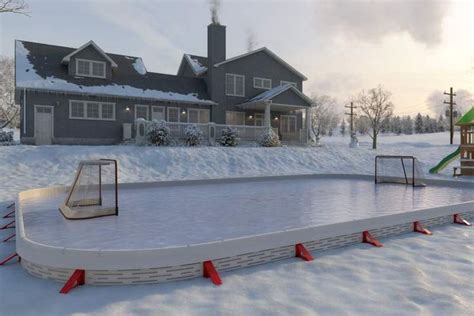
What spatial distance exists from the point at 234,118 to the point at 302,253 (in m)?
Result: 20.9

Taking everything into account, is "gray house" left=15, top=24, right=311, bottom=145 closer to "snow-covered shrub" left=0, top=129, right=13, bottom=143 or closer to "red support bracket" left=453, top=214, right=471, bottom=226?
"snow-covered shrub" left=0, top=129, right=13, bottom=143

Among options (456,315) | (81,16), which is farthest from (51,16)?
(456,315)

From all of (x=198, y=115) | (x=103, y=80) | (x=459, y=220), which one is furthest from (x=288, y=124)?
(x=459, y=220)

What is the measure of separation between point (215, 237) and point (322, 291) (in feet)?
5.65

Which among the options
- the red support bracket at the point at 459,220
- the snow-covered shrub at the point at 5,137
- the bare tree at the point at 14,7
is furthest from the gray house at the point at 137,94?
the red support bracket at the point at 459,220

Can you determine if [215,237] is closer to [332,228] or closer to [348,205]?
[332,228]

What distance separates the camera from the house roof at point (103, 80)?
737 inches

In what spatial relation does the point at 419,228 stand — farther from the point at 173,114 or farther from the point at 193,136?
the point at 173,114

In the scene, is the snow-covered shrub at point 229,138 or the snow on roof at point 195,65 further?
the snow on roof at point 195,65

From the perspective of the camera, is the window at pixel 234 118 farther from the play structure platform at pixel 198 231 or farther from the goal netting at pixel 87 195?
the goal netting at pixel 87 195

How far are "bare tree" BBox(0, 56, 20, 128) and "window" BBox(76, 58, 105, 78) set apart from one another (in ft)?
74.8

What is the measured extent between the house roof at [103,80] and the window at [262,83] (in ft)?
13.6

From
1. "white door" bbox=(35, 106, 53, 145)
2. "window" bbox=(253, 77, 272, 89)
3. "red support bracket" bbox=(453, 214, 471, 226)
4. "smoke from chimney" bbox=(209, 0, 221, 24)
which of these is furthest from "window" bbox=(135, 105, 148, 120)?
"red support bracket" bbox=(453, 214, 471, 226)

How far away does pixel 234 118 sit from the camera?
2473 centimetres
